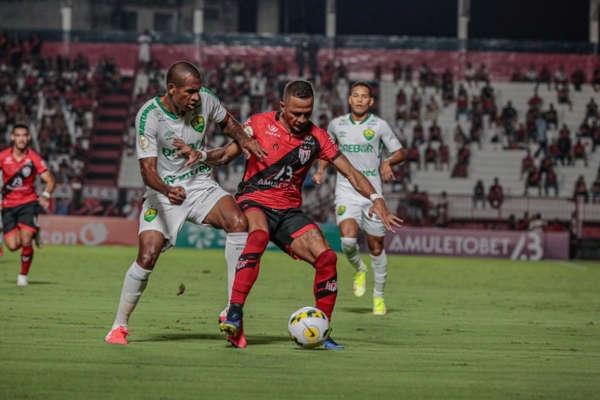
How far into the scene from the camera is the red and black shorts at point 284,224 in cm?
1022

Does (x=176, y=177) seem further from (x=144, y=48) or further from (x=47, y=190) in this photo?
(x=144, y=48)

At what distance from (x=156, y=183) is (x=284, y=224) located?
1.19m

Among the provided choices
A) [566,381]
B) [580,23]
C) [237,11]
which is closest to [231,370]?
[566,381]

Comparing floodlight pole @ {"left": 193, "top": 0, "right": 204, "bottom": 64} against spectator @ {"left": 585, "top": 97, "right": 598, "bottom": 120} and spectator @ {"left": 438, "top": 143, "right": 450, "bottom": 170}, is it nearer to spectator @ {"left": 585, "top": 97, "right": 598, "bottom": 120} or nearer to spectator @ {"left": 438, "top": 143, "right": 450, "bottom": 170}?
spectator @ {"left": 438, "top": 143, "right": 450, "bottom": 170}

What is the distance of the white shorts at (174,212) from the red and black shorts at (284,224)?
343 mm

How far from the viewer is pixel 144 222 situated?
10125 millimetres

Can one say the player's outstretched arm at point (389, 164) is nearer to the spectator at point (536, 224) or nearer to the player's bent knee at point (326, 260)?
the player's bent knee at point (326, 260)

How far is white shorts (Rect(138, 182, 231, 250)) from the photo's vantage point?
10133 millimetres

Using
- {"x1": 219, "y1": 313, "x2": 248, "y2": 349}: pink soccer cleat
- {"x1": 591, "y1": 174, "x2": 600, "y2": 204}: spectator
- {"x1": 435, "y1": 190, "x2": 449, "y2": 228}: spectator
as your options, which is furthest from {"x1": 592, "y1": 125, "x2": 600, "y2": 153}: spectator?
{"x1": 219, "y1": 313, "x2": 248, "y2": 349}: pink soccer cleat

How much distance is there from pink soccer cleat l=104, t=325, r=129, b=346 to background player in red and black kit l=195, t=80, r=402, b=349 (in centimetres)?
115

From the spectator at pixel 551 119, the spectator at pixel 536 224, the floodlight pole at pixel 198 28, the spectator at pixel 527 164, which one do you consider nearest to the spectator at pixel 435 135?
the spectator at pixel 527 164

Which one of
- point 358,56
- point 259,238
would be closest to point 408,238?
point 358,56

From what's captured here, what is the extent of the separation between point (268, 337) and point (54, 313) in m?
3.17

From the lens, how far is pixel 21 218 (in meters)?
17.8
